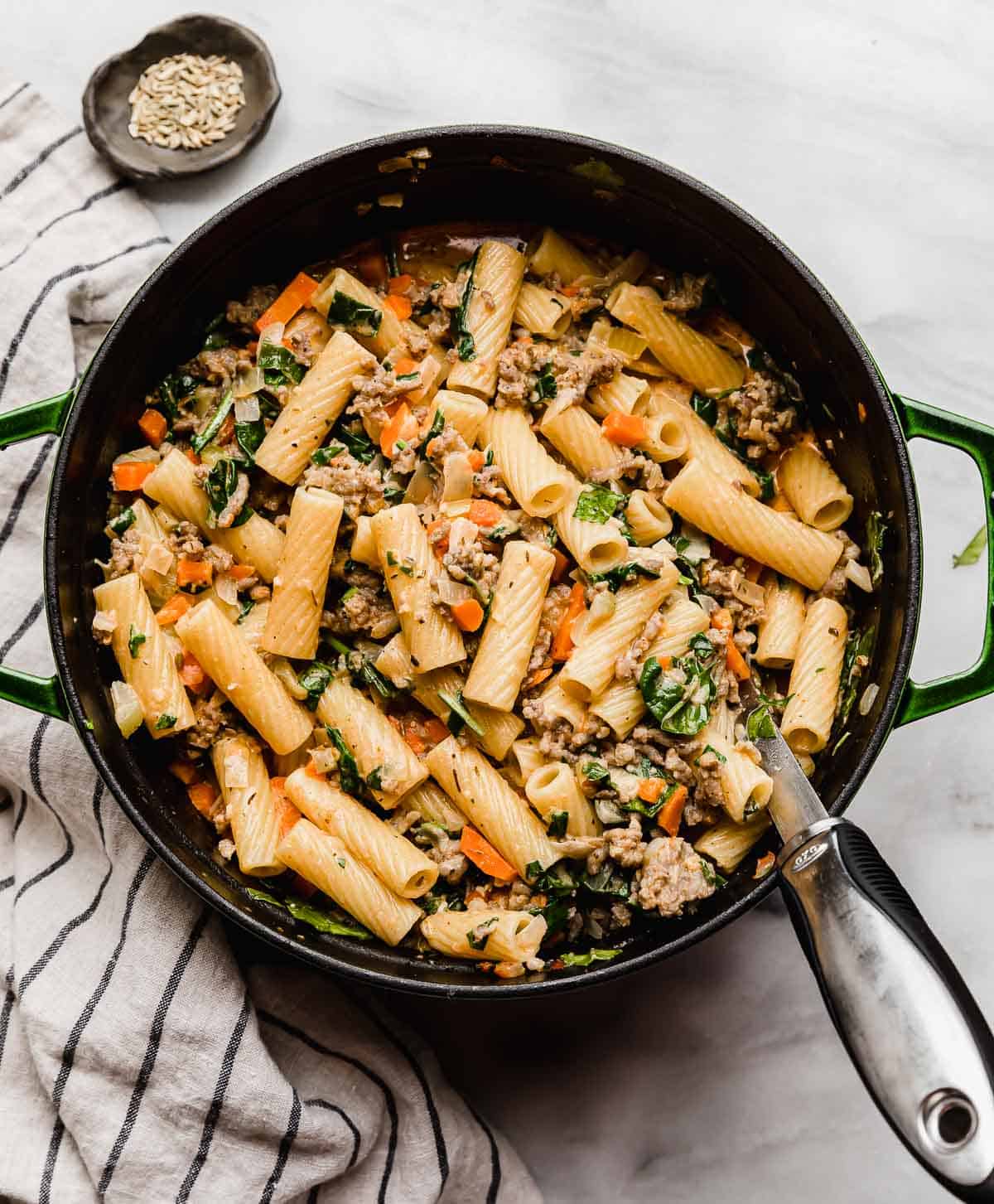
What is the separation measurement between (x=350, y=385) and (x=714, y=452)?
793mm

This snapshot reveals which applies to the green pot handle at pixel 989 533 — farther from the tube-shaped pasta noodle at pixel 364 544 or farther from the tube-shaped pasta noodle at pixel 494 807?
the tube-shaped pasta noodle at pixel 364 544

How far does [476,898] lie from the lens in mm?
2559

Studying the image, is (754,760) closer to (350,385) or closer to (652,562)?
(652,562)

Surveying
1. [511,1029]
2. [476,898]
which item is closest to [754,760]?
[476,898]

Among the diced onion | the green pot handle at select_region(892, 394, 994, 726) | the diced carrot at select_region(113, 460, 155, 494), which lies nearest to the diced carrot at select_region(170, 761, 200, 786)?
the diced onion

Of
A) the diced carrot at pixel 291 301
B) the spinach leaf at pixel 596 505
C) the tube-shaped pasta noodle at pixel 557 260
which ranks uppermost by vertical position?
the tube-shaped pasta noodle at pixel 557 260

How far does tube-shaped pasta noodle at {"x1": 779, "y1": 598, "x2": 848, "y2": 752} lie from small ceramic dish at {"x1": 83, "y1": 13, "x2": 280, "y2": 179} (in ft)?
5.70

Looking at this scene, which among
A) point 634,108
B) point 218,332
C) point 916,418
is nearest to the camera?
point 916,418

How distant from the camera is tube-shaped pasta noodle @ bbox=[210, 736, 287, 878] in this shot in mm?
2490

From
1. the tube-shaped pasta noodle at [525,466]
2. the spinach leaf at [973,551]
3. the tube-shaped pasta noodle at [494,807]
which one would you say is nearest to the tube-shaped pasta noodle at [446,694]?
the tube-shaped pasta noodle at [494,807]

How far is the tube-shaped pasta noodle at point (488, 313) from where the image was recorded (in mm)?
2604

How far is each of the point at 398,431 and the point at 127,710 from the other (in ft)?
2.65

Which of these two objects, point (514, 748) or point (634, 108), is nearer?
point (514, 748)

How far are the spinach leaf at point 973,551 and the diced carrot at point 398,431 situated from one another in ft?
4.44
